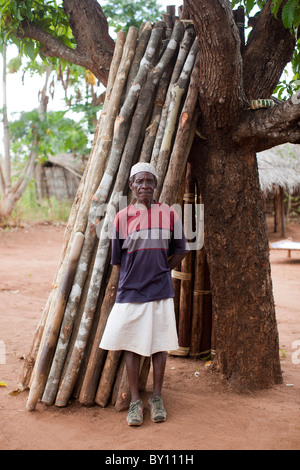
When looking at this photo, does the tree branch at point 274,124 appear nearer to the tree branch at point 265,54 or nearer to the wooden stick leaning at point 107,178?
the tree branch at point 265,54

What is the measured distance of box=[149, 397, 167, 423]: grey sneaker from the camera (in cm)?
293

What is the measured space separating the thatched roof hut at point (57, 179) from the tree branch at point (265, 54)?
48.0 ft

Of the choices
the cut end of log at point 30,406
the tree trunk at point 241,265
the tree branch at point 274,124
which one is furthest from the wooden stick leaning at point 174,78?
the cut end of log at point 30,406

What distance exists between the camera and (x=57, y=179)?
1817cm

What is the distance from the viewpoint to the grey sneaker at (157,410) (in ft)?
9.61

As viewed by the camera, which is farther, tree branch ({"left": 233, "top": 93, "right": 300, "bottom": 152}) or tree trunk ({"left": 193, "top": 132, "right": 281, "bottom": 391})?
tree trunk ({"left": 193, "top": 132, "right": 281, "bottom": 391})

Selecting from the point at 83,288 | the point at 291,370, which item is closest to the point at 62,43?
the point at 83,288

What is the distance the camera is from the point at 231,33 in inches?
131

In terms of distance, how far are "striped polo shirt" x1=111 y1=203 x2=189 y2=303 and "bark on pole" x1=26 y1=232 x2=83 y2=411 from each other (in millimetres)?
414

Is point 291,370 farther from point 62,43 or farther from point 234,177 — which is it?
point 62,43

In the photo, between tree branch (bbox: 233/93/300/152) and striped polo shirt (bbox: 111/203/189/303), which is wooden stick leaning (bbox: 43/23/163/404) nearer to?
striped polo shirt (bbox: 111/203/189/303)

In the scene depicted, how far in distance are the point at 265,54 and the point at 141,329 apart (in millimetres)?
2449

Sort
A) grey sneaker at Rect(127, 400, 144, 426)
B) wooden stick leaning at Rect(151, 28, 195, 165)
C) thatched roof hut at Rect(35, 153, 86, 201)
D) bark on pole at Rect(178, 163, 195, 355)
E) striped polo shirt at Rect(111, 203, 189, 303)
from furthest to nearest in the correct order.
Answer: thatched roof hut at Rect(35, 153, 86, 201) → bark on pole at Rect(178, 163, 195, 355) → wooden stick leaning at Rect(151, 28, 195, 165) → striped polo shirt at Rect(111, 203, 189, 303) → grey sneaker at Rect(127, 400, 144, 426)

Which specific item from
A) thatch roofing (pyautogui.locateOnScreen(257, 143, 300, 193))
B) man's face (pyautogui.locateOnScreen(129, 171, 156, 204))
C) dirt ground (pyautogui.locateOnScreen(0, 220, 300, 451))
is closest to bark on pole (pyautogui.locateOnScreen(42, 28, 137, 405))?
dirt ground (pyautogui.locateOnScreen(0, 220, 300, 451))
